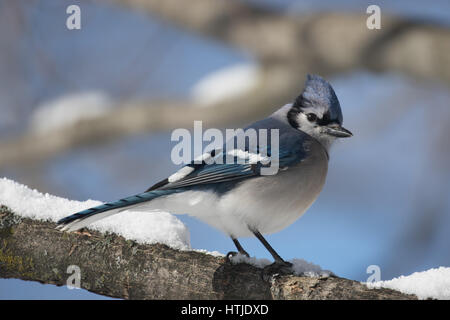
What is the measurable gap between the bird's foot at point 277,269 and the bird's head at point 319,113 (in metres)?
1.02

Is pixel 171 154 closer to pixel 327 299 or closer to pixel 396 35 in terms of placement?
pixel 396 35

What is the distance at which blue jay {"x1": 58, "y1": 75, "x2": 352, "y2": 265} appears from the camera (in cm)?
311

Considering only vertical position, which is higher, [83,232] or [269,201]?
[269,201]

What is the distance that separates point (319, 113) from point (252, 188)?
2.36ft

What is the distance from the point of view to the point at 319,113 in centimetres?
354

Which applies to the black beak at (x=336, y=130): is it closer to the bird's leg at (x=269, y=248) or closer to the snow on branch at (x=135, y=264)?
the bird's leg at (x=269, y=248)

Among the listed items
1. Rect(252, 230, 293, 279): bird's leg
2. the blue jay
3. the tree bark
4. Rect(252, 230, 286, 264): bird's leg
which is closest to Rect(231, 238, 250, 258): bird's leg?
the blue jay

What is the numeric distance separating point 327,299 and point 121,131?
375cm

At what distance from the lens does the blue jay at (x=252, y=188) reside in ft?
10.2

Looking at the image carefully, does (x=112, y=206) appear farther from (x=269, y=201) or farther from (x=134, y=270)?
(x=269, y=201)

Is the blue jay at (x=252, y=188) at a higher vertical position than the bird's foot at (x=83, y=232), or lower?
higher
